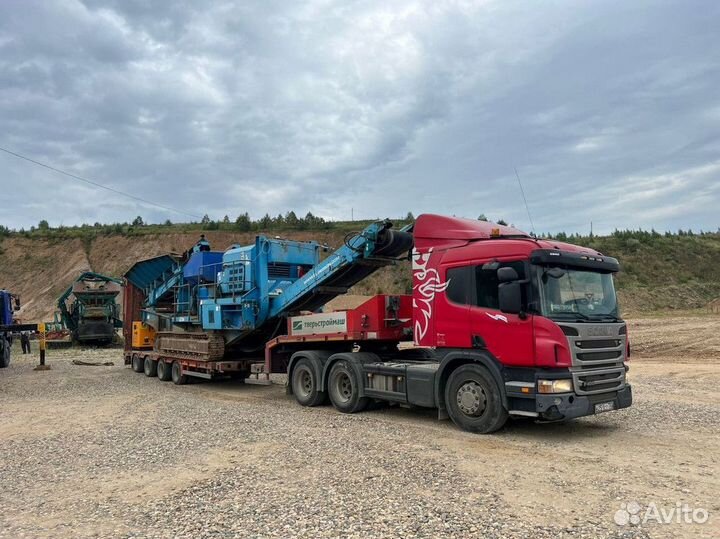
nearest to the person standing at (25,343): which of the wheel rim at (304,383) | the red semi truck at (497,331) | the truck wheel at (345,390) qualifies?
the wheel rim at (304,383)

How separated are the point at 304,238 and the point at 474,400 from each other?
48202mm

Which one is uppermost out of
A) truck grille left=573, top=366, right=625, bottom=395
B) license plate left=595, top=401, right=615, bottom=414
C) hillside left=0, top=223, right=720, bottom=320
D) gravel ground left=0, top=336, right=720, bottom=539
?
hillside left=0, top=223, right=720, bottom=320

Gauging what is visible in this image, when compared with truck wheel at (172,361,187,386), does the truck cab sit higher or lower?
higher

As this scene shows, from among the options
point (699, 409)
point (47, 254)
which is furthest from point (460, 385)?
point (47, 254)

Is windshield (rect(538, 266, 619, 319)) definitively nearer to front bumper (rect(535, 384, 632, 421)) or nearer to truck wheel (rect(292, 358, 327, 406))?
front bumper (rect(535, 384, 632, 421))

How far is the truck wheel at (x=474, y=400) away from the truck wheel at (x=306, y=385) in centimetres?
326

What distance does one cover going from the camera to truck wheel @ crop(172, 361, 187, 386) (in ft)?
49.3

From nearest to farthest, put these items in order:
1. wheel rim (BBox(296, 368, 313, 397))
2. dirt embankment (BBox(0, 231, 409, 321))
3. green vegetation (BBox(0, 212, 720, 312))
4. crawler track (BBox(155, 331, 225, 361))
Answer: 1. wheel rim (BBox(296, 368, 313, 397))
2. crawler track (BBox(155, 331, 225, 361))
3. green vegetation (BBox(0, 212, 720, 312))
4. dirt embankment (BBox(0, 231, 409, 321))

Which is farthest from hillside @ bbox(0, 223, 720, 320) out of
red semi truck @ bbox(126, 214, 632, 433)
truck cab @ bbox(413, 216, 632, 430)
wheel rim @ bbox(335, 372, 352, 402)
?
truck cab @ bbox(413, 216, 632, 430)

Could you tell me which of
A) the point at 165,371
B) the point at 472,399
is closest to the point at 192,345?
the point at 165,371

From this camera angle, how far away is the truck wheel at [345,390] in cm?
1020

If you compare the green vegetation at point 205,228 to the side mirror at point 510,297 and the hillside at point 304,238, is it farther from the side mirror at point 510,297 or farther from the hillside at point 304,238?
the side mirror at point 510,297

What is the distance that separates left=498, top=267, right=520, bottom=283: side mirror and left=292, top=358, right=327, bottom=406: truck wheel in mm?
4740

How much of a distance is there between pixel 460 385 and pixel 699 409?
486 centimetres
